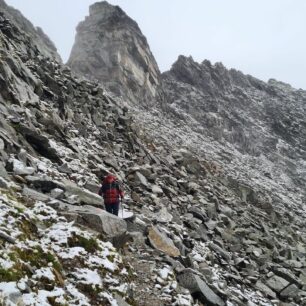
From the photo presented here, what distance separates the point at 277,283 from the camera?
1828 cm

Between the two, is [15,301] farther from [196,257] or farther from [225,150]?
[225,150]

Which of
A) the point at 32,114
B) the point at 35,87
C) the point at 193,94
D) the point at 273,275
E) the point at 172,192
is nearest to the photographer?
the point at 273,275

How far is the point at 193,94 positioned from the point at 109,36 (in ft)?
62.5

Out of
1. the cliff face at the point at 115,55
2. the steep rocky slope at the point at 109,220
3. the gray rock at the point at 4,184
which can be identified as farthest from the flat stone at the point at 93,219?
the cliff face at the point at 115,55

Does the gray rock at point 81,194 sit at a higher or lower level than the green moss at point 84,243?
higher

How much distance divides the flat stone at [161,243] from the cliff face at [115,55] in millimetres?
45107

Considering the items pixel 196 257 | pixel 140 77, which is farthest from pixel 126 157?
pixel 140 77

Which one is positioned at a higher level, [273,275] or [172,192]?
[172,192]

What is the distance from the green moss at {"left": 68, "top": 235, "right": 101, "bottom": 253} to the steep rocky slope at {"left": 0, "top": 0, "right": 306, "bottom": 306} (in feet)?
0.10

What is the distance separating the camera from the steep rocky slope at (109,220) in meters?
9.44

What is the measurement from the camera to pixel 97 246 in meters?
11.0

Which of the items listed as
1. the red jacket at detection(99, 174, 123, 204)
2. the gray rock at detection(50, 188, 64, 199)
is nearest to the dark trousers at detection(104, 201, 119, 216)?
the red jacket at detection(99, 174, 123, 204)

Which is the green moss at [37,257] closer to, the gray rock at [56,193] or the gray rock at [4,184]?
the gray rock at [4,184]

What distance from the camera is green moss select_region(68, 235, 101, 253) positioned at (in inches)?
416
